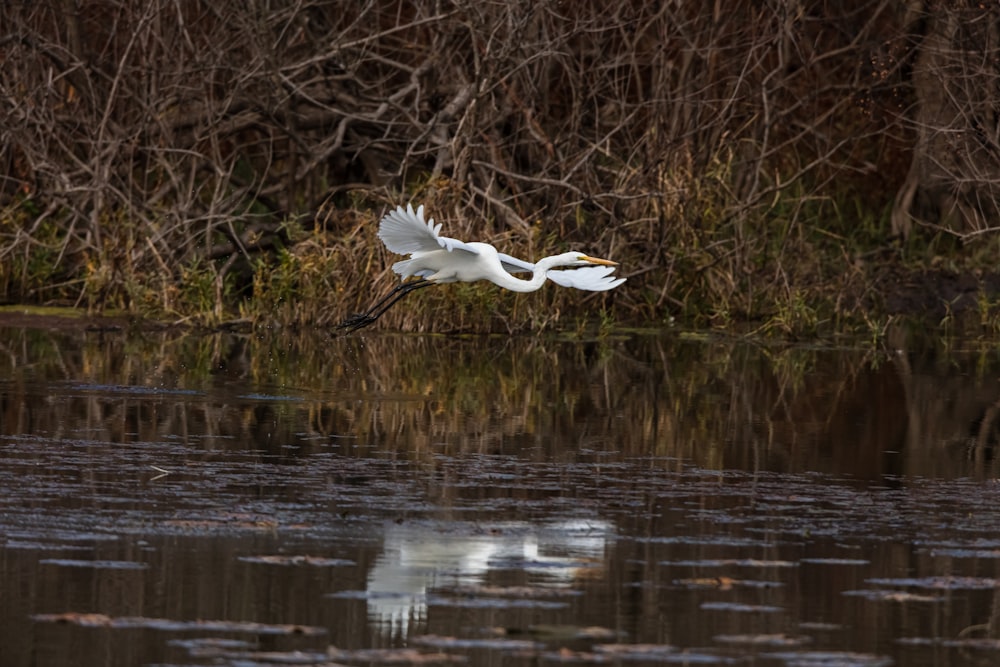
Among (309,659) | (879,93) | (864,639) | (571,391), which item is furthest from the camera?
(879,93)

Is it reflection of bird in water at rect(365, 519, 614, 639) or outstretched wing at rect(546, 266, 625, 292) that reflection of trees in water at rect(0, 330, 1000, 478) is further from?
reflection of bird in water at rect(365, 519, 614, 639)

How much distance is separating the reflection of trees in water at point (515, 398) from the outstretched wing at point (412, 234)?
970 millimetres

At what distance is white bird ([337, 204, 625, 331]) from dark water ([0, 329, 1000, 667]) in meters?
0.77

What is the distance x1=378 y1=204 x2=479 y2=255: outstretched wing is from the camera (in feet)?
32.4

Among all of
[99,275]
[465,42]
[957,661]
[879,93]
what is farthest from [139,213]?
[957,661]

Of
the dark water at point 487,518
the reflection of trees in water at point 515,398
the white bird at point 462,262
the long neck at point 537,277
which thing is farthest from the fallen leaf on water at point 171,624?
the long neck at point 537,277

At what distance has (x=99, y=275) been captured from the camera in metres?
16.2

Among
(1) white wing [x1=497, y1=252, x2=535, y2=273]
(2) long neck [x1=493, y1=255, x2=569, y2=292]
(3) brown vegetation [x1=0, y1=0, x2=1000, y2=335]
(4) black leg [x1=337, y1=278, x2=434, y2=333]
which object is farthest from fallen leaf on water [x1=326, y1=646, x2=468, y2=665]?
(3) brown vegetation [x1=0, y1=0, x2=1000, y2=335]

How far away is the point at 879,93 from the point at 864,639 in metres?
17.4

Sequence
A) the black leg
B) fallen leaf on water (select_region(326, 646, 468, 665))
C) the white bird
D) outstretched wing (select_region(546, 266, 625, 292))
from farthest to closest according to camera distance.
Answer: the black leg
outstretched wing (select_region(546, 266, 625, 292))
the white bird
fallen leaf on water (select_region(326, 646, 468, 665))

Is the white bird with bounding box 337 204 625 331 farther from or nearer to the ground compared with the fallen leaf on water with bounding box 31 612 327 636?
farther from the ground

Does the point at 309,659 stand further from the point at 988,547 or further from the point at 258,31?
the point at 258,31

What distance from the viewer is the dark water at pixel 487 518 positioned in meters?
5.32

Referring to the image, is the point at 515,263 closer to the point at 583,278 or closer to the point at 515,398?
the point at 583,278
